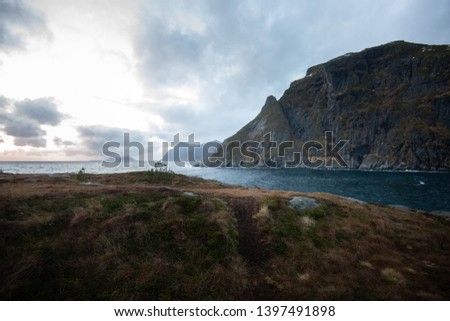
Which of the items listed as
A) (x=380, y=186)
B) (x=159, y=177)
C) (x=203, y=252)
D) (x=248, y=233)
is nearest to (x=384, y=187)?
(x=380, y=186)

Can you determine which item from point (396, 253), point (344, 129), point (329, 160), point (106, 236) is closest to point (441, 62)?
point (344, 129)

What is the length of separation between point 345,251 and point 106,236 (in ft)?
38.6

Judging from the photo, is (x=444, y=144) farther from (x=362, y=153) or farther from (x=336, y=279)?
(x=336, y=279)

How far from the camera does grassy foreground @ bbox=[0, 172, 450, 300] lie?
24.7 ft

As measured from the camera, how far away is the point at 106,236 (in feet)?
33.3

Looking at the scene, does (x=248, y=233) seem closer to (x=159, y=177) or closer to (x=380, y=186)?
(x=159, y=177)

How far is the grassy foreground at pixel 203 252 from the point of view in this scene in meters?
7.54

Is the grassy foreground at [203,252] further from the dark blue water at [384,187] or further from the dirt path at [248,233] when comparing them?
the dark blue water at [384,187]

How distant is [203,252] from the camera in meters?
9.68

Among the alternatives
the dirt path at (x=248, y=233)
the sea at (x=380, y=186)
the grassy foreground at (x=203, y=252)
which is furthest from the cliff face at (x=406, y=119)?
the dirt path at (x=248, y=233)

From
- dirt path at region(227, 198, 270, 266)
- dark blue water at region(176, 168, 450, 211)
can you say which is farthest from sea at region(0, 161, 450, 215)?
dirt path at region(227, 198, 270, 266)

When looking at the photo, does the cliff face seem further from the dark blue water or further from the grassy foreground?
the grassy foreground

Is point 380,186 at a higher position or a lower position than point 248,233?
lower

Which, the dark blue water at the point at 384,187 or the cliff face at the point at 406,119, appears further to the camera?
the cliff face at the point at 406,119
